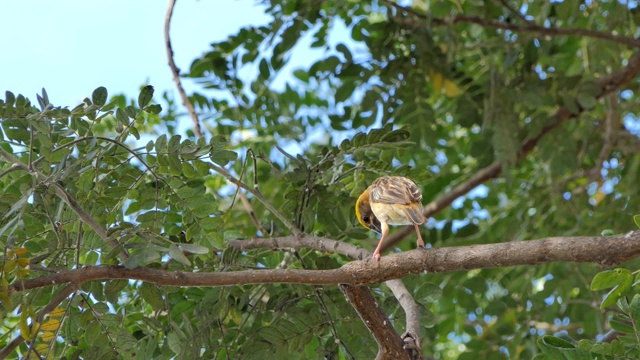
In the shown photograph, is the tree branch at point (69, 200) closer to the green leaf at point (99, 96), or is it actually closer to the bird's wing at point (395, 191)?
the green leaf at point (99, 96)

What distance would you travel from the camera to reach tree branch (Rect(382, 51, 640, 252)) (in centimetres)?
539

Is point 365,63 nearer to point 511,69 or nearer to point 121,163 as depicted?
point 511,69

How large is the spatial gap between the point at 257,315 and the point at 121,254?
1.03m

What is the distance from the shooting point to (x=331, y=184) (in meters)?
3.51

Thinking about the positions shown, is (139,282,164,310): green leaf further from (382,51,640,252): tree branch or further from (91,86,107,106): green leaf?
(382,51,640,252): tree branch

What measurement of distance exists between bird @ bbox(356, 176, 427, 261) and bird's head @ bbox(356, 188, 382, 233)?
0.04 meters

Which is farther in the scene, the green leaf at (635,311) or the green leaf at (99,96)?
the green leaf at (99,96)

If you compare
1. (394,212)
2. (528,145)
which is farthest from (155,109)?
(528,145)

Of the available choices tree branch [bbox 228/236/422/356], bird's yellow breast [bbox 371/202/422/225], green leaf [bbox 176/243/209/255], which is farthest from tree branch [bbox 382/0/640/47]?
green leaf [bbox 176/243/209/255]

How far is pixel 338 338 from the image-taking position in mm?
3236

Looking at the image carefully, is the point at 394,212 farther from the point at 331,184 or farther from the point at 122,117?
the point at 122,117

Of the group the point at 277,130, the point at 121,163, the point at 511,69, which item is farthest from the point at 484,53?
the point at 121,163

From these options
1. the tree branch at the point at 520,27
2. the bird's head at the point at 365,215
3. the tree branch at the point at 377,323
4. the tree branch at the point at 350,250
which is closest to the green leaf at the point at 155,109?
the tree branch at the point at 350,250

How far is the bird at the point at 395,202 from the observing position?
10.7 feet
